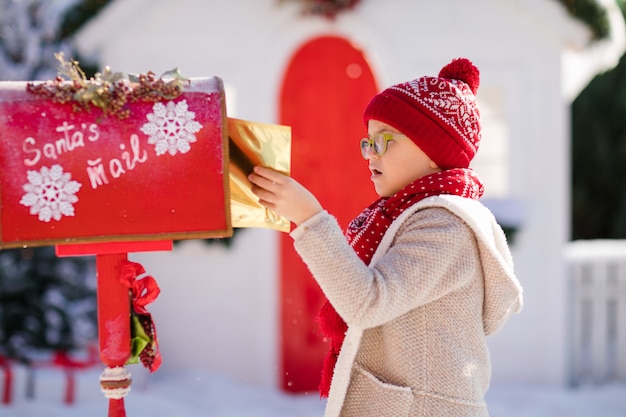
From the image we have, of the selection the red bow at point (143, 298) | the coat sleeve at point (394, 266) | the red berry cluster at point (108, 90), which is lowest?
the red bow at point (143, 298)

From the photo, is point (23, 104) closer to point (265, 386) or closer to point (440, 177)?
point (440, 177)

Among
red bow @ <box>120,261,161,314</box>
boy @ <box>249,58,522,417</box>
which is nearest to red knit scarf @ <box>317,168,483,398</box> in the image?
boy @ <box>249,58,522,417</box>

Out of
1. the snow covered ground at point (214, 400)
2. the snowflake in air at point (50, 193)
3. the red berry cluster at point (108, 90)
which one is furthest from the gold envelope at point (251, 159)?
the snow covered ground at point (214, 400)

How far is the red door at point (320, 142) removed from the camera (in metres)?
5.25

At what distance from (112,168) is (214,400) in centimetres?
334

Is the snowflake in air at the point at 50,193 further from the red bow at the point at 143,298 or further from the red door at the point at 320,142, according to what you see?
the red door at the point at 320,142

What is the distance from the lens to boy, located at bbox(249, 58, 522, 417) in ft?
5.68

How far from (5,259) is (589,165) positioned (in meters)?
7.33

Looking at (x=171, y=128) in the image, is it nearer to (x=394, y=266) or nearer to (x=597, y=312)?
(x=394, y=266)

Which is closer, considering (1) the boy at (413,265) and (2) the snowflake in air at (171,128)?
(1) the boy at (413,265)

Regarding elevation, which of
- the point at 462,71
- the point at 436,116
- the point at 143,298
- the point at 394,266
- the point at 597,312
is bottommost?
the point at 597,312

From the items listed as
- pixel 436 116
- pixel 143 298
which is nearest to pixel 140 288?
pixel 143 298

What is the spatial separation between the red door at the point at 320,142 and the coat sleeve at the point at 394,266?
3.41 metres

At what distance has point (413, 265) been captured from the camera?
1754 millimetres
